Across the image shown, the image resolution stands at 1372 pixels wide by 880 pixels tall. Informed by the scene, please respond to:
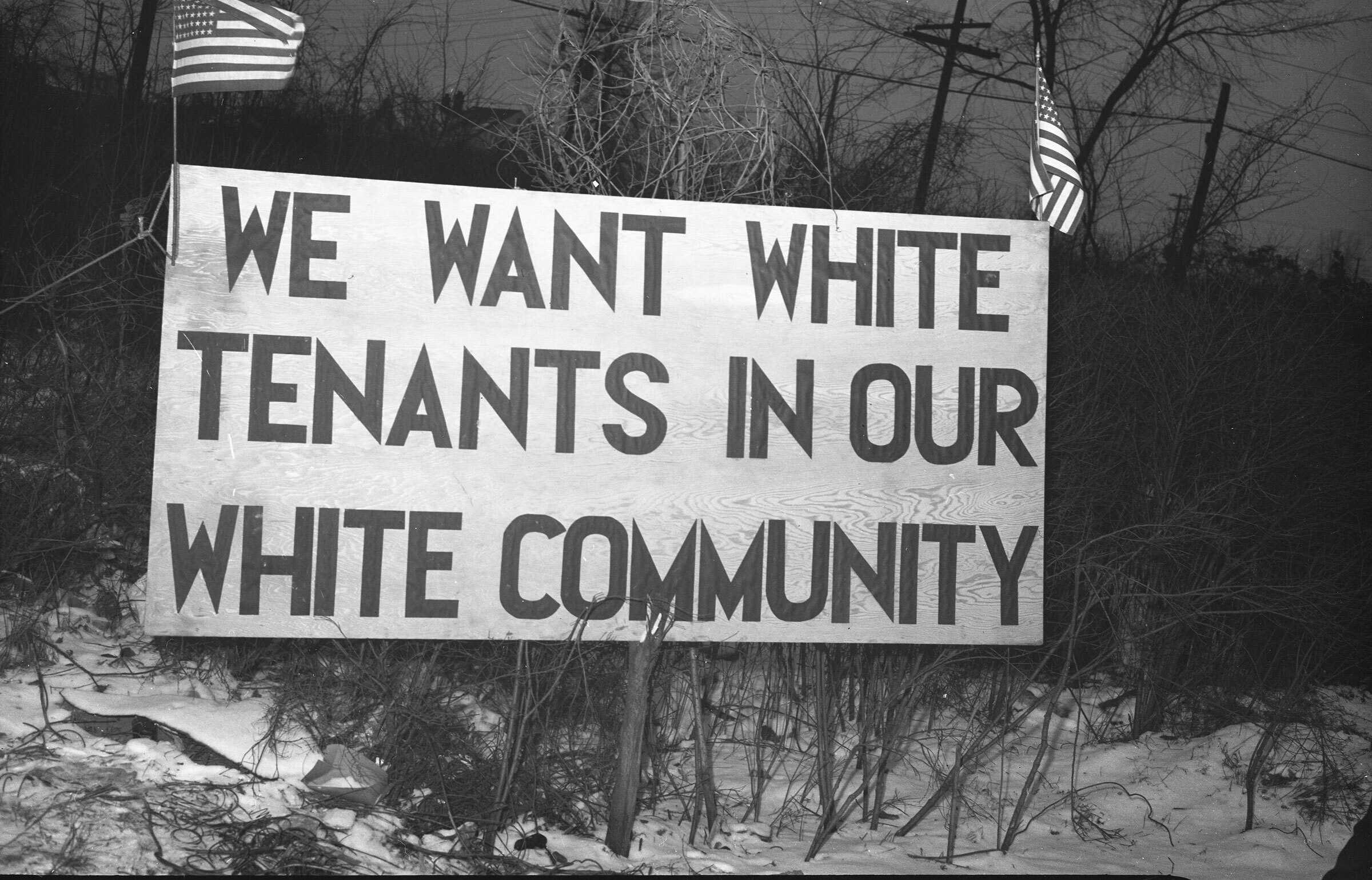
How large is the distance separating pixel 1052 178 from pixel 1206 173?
1124 cm

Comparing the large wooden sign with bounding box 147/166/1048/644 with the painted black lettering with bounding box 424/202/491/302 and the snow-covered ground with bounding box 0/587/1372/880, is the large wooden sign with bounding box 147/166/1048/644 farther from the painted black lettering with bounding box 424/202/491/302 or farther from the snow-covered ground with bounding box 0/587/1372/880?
the snow-covered ground with bounding box 0/587/1372/880

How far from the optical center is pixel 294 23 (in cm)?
412

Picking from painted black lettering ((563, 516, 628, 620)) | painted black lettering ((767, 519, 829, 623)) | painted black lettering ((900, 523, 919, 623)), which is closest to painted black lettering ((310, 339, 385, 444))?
painted black lettering ((563, 516, 628, 620))

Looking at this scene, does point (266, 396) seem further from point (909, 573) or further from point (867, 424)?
point (909, 573)

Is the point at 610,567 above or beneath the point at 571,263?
beneath

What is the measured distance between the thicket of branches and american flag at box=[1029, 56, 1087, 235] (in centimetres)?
97

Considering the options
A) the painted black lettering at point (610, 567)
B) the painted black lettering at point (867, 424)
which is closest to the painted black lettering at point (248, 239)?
the painted black lettering at point (610, 567)

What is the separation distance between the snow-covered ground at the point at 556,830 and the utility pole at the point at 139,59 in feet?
15.4

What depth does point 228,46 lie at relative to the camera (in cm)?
405

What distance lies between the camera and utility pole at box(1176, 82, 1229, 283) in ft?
41.5

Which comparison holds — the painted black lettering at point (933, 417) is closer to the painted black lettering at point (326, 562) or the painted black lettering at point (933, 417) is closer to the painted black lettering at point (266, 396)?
the painted black lettering at point (326, 562)

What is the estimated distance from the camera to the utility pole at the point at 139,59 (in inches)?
327

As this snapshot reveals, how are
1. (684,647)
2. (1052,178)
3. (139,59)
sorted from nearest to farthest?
1. (1052,178)
2. (684,647)
3. (139,59)

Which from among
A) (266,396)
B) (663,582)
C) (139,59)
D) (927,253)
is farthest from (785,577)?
(139,59)
